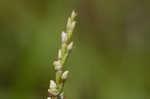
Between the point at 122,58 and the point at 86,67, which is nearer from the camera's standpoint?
the point at 86,67

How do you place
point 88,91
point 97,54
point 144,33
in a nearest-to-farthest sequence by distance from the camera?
point 88,91, point 97,54, point 144,33

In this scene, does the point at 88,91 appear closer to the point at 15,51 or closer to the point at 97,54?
the point at 97,54

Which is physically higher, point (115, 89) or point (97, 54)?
point (97, 54)

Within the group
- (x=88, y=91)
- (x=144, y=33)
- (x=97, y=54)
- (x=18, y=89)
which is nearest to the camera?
(x=18, y=89)

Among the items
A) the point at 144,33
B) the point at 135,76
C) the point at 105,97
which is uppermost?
the point at 144,33

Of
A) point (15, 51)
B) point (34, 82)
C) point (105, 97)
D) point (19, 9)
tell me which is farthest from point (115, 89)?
point (19, 9)

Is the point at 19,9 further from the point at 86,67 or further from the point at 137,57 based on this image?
the point at 137,57

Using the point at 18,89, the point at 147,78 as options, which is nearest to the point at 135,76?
the point at 147,78
